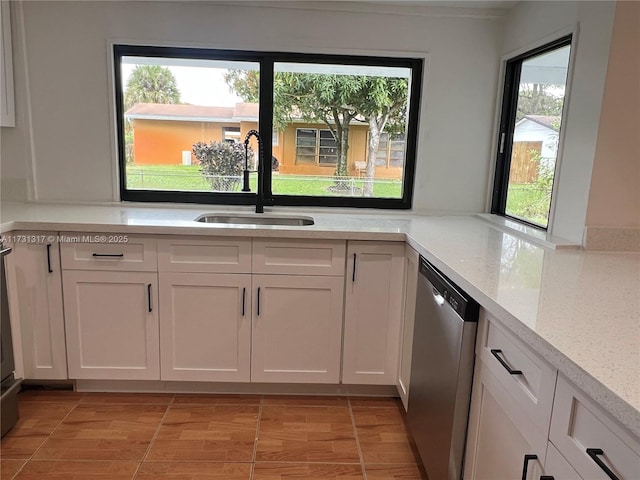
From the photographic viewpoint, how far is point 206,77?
8.79ft

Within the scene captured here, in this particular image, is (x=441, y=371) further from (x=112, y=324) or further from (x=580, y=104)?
(x=112, y=324)

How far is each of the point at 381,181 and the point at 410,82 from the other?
0.61 m

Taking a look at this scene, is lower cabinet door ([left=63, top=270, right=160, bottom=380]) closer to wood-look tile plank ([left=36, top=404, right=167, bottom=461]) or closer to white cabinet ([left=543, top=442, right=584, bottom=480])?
wood-look tile plank ([left=36, top=404, right=167, bottom=461])

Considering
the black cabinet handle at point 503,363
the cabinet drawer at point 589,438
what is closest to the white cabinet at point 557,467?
the cabinet drawer at point 589,438

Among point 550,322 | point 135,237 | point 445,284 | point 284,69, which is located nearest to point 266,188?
point 284,69

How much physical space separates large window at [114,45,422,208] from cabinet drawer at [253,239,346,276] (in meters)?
0.62

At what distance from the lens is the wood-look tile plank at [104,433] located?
1888 mm

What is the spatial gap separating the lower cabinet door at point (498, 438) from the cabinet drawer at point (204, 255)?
1.21 m

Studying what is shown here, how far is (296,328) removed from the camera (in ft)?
7.48

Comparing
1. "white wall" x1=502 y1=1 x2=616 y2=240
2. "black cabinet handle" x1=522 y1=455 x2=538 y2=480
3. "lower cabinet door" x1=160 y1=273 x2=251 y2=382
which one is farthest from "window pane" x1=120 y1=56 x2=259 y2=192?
"black cabinet handle" x1=522 y1=455 x2=538 y2=480

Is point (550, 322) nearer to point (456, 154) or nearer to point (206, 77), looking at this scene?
point (456, 154)

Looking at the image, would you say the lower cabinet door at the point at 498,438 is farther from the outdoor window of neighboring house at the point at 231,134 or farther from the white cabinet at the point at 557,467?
the outdoor window of neighboring house at the point at 231,134

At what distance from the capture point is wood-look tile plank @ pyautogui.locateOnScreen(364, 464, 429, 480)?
1820mm

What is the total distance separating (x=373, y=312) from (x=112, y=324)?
4.23 feet
